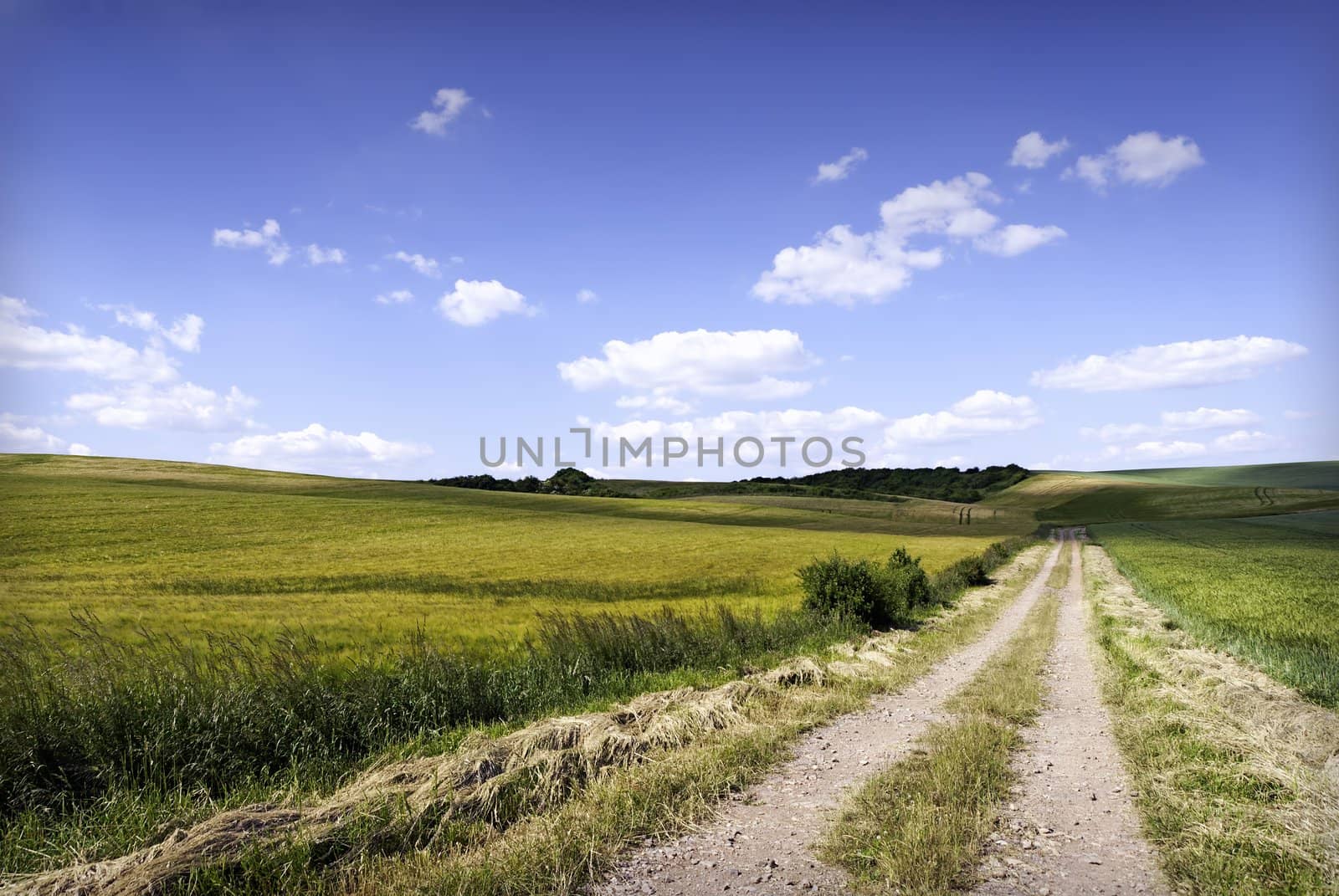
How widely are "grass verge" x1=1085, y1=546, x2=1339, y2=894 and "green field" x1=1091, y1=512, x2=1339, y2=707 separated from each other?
1142mm

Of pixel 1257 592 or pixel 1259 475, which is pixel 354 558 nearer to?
pixel 1257 592

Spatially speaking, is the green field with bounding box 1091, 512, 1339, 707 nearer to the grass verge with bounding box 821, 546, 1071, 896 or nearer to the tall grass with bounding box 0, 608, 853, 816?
the grass verge with bounding box 821, 546, 1071, 896

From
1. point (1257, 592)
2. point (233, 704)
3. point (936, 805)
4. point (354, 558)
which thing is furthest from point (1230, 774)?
point (354, 558)

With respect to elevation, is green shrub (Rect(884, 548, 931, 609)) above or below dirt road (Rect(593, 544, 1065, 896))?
below

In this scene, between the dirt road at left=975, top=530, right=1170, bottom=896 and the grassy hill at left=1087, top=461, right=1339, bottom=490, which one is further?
the grassy hill at left=1087, top=461, right=1339, bottom=490

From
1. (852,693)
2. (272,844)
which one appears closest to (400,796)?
(272,844)

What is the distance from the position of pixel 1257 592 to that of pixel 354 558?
37.2 m

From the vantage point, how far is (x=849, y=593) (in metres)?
18.2

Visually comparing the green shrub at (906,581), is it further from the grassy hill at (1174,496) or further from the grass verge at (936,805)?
the grassy hill at (1174,496)

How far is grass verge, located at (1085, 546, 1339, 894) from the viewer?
4.98 m

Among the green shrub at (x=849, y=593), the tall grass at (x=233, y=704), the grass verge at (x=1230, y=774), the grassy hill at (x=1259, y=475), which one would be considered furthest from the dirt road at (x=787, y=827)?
the grassy hill at (x=1259, y=475)

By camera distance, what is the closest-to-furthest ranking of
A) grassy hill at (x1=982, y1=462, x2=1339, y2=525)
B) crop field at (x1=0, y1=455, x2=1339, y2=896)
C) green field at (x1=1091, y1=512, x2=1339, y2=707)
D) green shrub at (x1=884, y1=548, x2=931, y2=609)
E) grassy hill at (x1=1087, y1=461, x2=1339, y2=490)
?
1. crop field at (x1=0, y1=455, x2=1339, y2=896)
2. green field at (x1=1091, y1=512, x2=1339, y2=707)
3. green shrub at (x1=884, y1=548, x2=931, y2=609)
4. grassy hill at (x1=982, y1=462, x2=1339, y2=525)
5. grassy hill at (x1=1087, y1=461, x2=1339, y2=490)

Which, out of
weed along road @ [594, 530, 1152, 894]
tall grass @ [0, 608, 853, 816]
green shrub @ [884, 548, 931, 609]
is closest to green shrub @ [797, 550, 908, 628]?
green shrub @ [884, 548, 931, 609]

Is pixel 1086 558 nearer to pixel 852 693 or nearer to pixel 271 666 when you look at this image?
pixel 852 693
